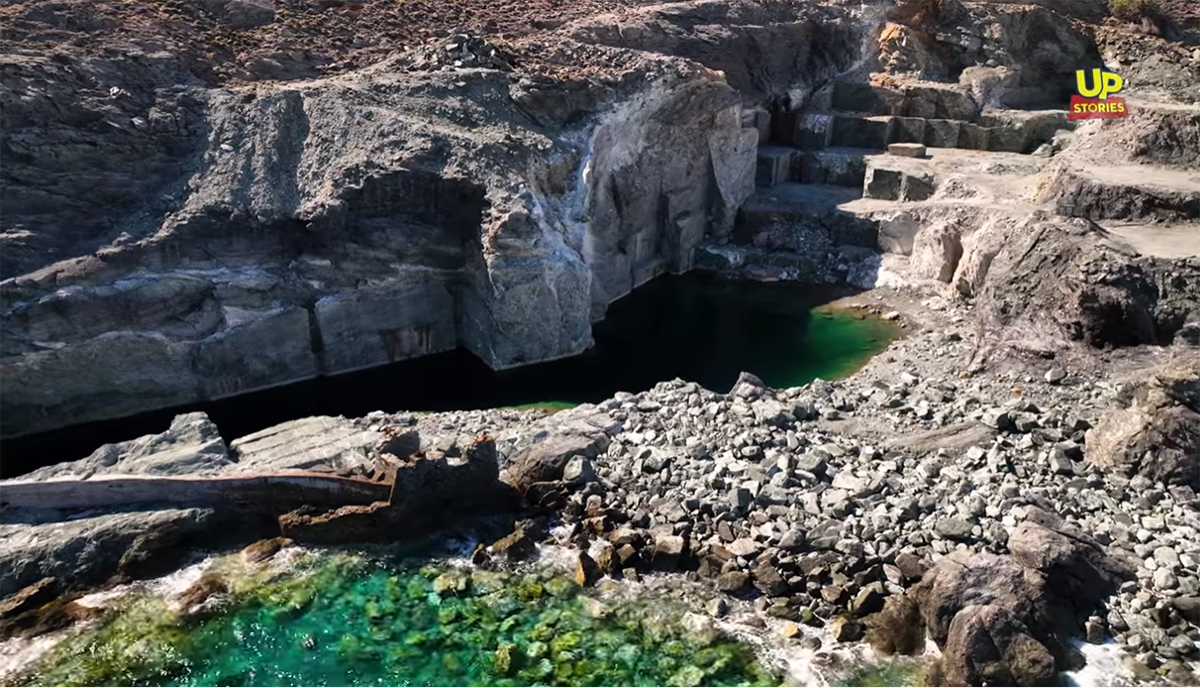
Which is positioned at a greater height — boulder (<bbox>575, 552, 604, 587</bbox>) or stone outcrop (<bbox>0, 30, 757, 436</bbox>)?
stone outcrop (<bbox>0, 30, 757, 436</bbox>)

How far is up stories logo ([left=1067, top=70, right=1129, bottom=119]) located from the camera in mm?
32438

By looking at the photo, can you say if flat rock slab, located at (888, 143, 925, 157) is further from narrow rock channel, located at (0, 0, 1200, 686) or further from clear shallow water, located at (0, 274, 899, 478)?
clear shallow water, located at (0, 274, 899, 478)

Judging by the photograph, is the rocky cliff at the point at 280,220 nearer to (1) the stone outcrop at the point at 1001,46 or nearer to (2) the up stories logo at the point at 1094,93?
(1) the stone outcrop at the point at 1001,46

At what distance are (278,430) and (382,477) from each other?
352 cm

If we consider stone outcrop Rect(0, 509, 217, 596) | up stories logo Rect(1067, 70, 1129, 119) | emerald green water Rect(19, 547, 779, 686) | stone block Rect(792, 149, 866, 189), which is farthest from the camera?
up stories logo Rect(1067, 70, 1129, 119)

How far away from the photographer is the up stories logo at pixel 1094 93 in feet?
106

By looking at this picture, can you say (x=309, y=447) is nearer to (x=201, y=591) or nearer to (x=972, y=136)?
(x=201, y=591)

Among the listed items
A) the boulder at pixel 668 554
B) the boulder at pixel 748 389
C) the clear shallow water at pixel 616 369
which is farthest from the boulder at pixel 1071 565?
the clear shallow water at pixel 616 369

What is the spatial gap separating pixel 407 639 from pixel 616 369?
10.7 m

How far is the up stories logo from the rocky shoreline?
18277 mm

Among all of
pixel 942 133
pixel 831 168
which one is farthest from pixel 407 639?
pixel 942 133

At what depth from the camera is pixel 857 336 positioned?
2430 cm

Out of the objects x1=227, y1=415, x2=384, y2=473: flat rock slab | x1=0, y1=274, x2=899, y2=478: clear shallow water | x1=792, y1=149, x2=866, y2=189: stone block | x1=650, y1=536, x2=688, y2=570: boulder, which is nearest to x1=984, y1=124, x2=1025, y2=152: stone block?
x1=792, y1=149, x2=866, y2=189: stone block

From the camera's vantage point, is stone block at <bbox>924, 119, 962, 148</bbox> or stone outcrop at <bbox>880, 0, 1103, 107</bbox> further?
stone outcrop at <bbox>880, 0, 1103, 107</bbox>
